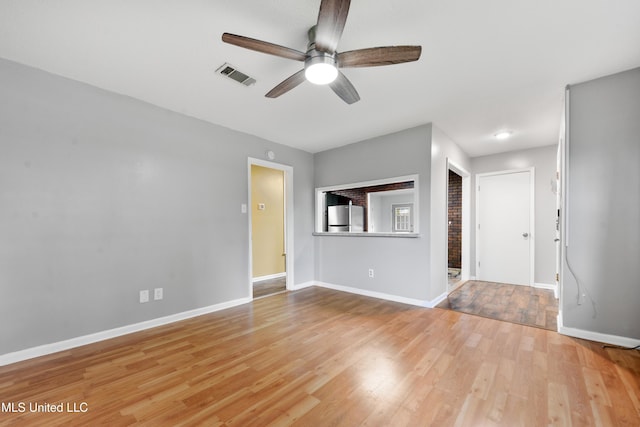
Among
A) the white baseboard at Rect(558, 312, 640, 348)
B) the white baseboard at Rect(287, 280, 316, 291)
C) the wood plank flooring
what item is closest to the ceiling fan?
the white baseboard at Rect(558, 312, 640, 348)

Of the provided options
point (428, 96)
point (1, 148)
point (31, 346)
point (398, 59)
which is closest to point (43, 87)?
point (1, 148)

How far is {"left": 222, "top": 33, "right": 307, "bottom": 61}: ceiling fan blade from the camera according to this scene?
5.13ft

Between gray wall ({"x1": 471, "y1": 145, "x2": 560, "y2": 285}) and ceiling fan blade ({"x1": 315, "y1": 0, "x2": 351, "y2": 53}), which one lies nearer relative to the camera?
ceiling fan blade ({"x1": 315, "y1": 0, "x2": 351, "y2": 53})

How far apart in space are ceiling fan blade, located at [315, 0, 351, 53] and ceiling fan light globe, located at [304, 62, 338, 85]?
0.30ft

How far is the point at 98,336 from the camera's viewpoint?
2551 mm

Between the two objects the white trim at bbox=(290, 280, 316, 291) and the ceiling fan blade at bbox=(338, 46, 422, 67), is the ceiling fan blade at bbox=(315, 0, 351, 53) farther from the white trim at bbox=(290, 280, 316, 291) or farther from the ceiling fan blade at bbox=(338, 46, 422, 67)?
the white trim at bbox=(290, 280, 316, 291)

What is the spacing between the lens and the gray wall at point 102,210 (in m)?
2.21

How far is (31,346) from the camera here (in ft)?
7.33

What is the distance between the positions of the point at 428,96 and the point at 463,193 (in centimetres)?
298

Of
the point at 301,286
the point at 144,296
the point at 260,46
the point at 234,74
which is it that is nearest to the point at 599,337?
the point at 301,286

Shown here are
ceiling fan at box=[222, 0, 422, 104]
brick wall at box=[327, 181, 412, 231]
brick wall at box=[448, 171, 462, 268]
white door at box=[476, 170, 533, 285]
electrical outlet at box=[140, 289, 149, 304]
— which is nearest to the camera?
ceiling fan at box=[222, 0, 422, 104]

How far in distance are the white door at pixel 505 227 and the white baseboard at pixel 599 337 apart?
2294mm

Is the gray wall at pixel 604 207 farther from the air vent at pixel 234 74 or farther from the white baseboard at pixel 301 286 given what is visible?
the white baseboard at pixel 301 286

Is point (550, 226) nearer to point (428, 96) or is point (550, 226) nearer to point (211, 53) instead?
point (428, 96)
